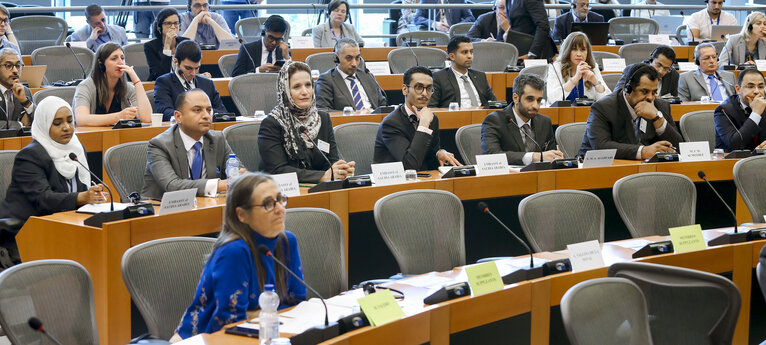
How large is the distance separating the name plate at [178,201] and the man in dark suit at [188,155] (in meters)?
0.28

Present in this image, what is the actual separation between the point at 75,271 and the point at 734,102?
4.25m

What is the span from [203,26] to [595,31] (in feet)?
11.3

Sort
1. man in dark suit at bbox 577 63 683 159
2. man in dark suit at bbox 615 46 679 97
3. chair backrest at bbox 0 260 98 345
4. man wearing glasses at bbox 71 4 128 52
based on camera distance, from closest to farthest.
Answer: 1. chair backrest at bbox 0 260 98 345
2. man in dark suit at bbox 577 63 683 159
3. man in dark suit at bbox 615 46 679 97
4. man wearing glasses at bbox 71 4 128 52

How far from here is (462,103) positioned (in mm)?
6129

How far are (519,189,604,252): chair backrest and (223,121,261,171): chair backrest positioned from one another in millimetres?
1614

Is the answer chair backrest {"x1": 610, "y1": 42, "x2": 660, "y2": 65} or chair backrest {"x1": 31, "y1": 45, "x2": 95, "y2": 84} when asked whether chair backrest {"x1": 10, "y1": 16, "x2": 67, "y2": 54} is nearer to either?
chair backrest {"x1": 31, "y1": 45, "x2": 95, "y2": 84}

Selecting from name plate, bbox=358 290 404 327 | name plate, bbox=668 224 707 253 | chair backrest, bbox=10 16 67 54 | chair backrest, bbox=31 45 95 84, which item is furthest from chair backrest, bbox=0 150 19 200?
chair backrest, bbox=10 16 67 54

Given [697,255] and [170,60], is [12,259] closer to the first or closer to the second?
[697,255]

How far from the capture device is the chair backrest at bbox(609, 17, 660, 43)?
8938mm

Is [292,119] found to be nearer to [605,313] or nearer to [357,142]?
[357,142]

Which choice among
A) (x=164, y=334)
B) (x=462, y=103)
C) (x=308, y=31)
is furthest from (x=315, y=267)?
(x=308, y=31)

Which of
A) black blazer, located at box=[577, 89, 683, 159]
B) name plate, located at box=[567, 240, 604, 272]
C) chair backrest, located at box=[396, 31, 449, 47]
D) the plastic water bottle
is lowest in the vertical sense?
name plate, located at box=[567, 240, 604, 272]

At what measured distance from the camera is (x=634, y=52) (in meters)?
7.74

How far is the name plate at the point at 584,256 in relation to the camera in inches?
119
